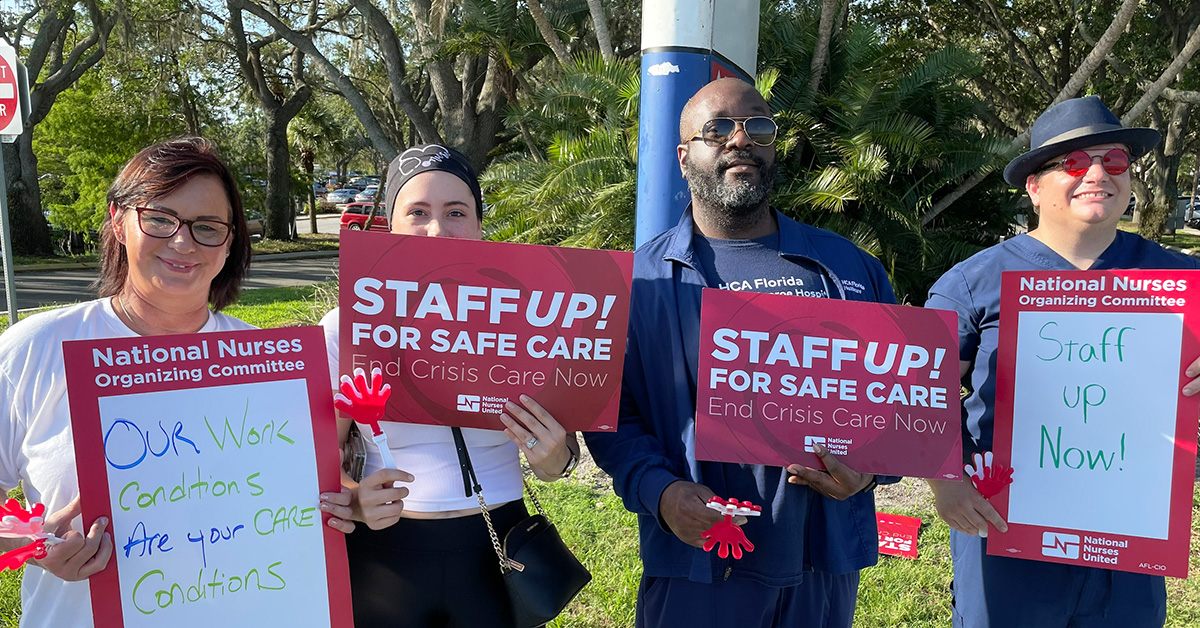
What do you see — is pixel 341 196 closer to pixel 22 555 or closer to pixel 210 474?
pixel 210 474

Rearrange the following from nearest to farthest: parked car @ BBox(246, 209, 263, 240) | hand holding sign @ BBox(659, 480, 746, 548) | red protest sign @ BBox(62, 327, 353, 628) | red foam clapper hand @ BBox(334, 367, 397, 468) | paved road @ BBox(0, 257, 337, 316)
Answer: red protest sign @ BBox(62, 327, 353, 628), red foam clapper hand @ BBox(334, 367, 397, 468), hand holding sign @ BBox(659, 480, 746, 548), paved road @ BBox(0, 257, 337, 316), parked car @ BBox(246, 209, 263, 240)

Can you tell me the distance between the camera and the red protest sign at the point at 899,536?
4.41 meters

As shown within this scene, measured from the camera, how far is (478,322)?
2.22 metres

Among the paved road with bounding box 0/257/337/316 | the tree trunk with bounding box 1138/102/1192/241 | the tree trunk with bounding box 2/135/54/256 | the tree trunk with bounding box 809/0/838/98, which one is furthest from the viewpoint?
the tree trunk with bounding box 2/135/54/256

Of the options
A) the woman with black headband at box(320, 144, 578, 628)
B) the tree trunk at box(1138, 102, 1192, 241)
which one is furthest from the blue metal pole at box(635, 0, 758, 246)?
the tree trunk at box(1138, 102, 1192, 241)

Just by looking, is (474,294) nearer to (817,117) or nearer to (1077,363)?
(1077,363)

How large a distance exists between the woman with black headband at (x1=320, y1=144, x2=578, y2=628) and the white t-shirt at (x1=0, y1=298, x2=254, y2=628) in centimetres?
61

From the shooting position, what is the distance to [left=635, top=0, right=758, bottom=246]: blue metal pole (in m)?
4.73

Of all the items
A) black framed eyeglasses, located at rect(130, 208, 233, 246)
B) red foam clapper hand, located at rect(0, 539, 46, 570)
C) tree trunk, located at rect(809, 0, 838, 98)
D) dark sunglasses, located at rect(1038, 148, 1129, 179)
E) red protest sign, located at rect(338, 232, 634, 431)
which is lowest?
red foam clapper hand, located at rect(0, 539, 46, 570)

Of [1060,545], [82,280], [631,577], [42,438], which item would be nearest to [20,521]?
[42,438]

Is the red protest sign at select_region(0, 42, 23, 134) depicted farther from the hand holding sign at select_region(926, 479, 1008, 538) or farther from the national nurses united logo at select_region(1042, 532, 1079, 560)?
the national nurses united logo at select_region(1042, 532, 1079, 560)

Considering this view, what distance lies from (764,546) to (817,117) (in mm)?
7497

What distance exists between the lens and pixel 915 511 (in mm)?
5043

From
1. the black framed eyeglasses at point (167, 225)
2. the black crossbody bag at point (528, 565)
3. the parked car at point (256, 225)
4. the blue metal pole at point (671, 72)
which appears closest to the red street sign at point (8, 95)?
the blue metal pole at point (671, 72)
